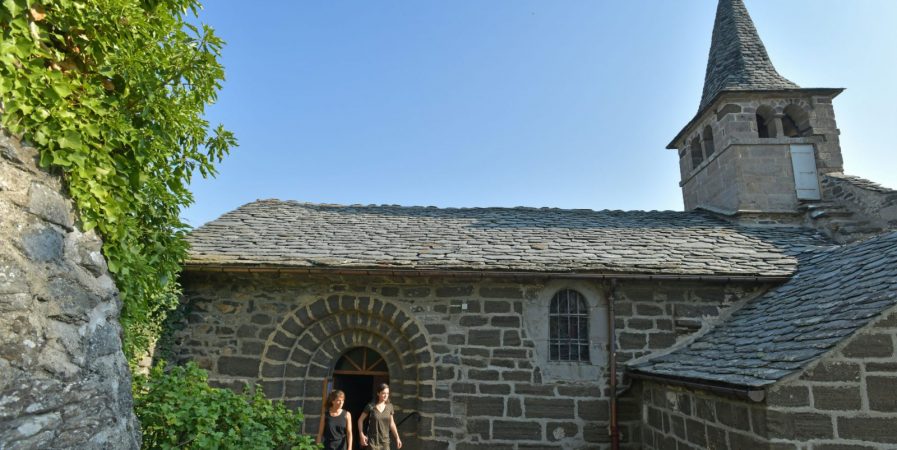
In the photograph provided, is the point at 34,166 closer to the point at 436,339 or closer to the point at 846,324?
the point at 436,339

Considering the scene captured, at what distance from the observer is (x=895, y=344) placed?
4625 millimetres

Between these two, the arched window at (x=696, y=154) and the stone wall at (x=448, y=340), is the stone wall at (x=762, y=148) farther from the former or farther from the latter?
the stone wall at (x=448, y=340)

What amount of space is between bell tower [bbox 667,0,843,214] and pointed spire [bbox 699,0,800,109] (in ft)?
0.08

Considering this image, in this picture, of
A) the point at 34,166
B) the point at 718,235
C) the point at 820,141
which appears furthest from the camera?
the point at 820,141

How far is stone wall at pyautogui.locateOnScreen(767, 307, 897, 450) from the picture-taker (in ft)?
14.9

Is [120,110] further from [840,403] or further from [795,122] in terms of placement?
[795,122]

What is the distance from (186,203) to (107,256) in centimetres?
112

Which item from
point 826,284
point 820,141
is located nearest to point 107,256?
point 826,284

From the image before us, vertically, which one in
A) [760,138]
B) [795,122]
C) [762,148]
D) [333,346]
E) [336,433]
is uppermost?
[795,122]

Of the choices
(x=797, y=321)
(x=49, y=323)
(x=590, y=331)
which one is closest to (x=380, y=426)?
(x=590, y=331)

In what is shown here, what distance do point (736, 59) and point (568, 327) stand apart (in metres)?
9.23

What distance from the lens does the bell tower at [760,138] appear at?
10953 millimetres

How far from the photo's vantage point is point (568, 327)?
7.57 m

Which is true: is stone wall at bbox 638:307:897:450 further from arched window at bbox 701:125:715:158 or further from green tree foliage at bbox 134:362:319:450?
arched window at bbox 701:125:715:158
